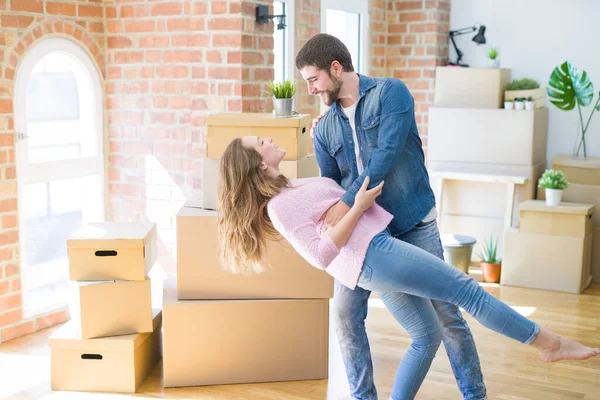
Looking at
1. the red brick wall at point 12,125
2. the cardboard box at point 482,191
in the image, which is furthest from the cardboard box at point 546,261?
the red brick wall at point 12,125

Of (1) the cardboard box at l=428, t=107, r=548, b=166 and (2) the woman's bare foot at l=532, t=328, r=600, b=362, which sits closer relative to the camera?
(2) the woman's bare foot at l=532, t=328, r=600, b=362

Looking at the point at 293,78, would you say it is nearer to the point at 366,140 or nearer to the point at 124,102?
the point at 124,102

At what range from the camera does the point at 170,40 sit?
421cm

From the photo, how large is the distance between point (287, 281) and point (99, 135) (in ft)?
5.61

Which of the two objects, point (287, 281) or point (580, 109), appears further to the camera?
point (580, 109)

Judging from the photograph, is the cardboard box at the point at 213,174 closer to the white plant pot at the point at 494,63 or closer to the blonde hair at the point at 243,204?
the blonde hair at the point at 243,204

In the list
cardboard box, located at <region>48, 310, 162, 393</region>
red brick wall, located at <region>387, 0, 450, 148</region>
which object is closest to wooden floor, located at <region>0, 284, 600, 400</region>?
cardboard box, located at <region>48, 310, 162, 393</region>

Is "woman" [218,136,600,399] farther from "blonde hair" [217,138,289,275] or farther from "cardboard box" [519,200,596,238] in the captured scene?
"cardboard box" [519,200,596,238]

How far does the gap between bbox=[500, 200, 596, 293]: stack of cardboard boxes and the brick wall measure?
5.86 ft

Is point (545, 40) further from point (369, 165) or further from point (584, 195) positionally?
point (369, 165)

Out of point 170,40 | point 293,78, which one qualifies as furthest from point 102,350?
point 293,78

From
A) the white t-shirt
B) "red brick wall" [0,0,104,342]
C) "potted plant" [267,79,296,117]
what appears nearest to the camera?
the white t-shirt

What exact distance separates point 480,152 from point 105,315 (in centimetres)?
311

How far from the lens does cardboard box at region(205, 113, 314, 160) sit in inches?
133
